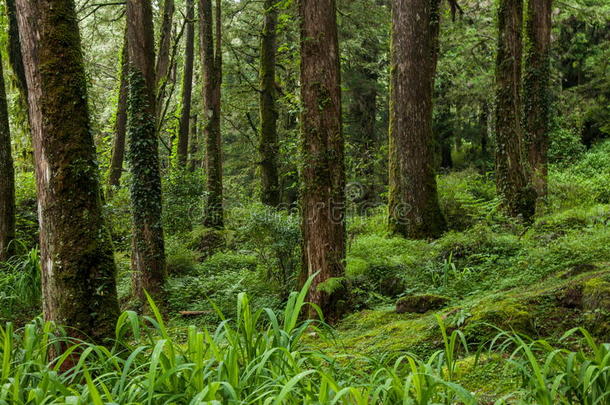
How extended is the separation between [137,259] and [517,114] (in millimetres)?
7745

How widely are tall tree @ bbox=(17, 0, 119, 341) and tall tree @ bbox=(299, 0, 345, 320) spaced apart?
2.80 metres

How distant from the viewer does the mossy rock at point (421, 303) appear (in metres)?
5.84

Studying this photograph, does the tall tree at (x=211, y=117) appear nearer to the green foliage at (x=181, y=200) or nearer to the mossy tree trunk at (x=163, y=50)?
the green foliage at (x=181, y=200)

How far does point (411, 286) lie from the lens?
717 cm

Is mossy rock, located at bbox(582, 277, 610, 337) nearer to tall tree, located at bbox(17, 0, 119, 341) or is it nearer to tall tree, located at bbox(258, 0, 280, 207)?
tall tree, located at bbox(17, 0, 119, 341)

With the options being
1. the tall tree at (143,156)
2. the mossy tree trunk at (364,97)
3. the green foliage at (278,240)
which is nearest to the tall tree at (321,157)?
the green foliage at (278,240)

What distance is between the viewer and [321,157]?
638 cm

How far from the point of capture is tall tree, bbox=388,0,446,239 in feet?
32.9

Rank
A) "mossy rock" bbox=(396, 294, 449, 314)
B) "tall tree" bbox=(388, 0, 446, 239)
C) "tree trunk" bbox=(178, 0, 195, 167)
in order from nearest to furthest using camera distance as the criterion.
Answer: "mossy rock" bbox=(396, 294, 449, 314) < "tall tree" bbox=(388, 0, 446, 239) < "tree trunk" bbox=(178, 0, 195, 167)

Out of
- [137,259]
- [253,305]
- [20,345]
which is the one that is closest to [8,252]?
[137,259]

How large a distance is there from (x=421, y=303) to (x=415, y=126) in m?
5.00

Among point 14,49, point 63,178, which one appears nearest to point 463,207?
point 63,178

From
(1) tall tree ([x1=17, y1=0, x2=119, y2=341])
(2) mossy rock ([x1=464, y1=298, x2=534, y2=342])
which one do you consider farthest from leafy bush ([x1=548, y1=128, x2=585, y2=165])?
(1) tall tree ([x1=17, y1=0, x2=119, y2=341])

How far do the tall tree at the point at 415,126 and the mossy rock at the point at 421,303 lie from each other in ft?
13.4
